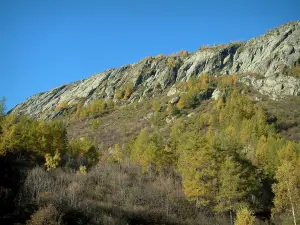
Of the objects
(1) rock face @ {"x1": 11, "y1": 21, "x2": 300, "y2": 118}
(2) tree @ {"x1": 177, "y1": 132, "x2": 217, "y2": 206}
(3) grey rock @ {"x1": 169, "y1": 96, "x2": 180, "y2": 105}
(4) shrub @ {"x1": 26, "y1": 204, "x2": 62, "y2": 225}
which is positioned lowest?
(4) shrub @ {"x1": 26, "y1": 204, "x2": 62, "y2": 225}

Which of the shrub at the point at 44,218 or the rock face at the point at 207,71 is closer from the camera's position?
the shrub at the point at 44,218

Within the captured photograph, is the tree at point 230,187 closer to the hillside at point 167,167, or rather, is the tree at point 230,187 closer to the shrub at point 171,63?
the hillside at point 167,167

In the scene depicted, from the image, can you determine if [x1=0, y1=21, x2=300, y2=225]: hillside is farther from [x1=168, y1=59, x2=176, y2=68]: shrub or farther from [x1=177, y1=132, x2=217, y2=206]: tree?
[x1=168, y1=59, x2=176, y2=68]: shrub

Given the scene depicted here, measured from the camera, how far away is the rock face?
10394 centimetres

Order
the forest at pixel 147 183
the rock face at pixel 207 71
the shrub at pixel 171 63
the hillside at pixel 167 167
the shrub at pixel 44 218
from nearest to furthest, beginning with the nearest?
the shrub at pixel 44 218, the forest at pixel 147 183, the hillside at pixel 167 167, the rock face at pixel 207 71, the shrub at pixel 171 63

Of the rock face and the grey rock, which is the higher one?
the rock face

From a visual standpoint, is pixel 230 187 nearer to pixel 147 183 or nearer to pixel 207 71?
pixel 147 183

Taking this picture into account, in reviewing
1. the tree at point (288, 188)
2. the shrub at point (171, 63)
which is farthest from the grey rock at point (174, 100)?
the tree at point (288, 188)

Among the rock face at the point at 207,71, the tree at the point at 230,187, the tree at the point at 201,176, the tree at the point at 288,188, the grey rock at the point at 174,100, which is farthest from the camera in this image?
the rock face at the point at 207,71

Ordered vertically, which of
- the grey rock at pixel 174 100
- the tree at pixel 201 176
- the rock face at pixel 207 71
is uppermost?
the rock face at pixel 207 71

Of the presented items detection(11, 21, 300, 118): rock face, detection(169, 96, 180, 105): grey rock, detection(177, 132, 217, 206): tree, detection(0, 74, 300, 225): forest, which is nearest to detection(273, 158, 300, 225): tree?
detection(0, 74, 300, 225): forest

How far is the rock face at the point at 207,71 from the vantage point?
103938 millimetres

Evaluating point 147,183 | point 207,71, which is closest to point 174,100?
point 207,71

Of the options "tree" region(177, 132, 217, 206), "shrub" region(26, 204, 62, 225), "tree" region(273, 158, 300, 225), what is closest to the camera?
"shrub" region(26, 204, 62, 225)
